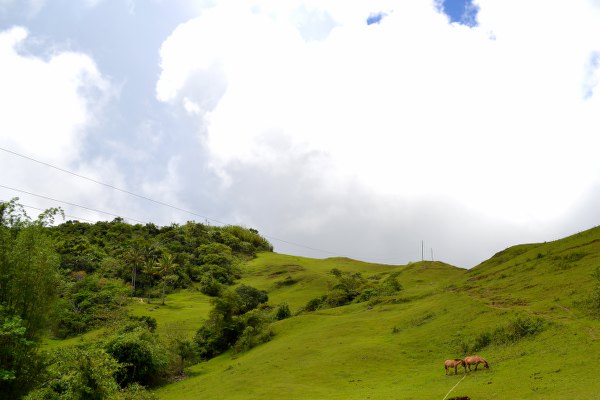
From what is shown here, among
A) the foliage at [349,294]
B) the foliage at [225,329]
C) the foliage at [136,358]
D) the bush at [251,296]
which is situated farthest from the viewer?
the bush at [251,296]

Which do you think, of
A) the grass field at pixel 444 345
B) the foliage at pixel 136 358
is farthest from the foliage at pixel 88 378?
the foliage at pixel 136 358

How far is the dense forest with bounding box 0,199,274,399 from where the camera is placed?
3075 centimetres

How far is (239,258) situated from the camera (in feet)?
485

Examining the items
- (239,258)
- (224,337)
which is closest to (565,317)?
(224,337)

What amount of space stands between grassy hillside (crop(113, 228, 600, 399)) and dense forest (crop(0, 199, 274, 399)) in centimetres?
411

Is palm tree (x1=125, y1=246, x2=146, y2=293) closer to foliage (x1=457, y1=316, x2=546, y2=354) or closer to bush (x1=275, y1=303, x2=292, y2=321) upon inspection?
bush (x1=275, y1=303, x2=292, y2=321)

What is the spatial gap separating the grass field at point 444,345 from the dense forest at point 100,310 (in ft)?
14.0

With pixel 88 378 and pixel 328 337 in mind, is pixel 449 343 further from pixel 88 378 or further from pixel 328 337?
pixel 88 378

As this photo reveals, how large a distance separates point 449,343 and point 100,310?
65.4 metres

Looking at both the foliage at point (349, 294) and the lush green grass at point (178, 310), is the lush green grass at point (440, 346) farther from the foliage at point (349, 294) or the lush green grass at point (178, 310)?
the lush green grass at point (178, 310)

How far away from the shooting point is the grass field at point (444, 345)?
27.0m

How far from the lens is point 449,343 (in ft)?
129

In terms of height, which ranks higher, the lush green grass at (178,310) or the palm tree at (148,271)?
the palm tree at (148,271)

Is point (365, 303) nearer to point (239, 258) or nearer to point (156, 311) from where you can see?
point (156, 311)
